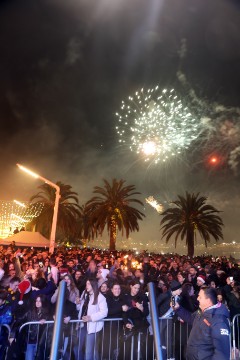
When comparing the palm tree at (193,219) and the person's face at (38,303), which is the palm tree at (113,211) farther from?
the person's face at (38,303)

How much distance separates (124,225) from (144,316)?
93.5 feet

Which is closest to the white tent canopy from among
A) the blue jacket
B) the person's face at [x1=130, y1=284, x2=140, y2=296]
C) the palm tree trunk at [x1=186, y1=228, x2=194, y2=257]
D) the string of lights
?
the string of lights

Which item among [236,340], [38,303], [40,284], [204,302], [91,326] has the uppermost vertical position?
[40,284]

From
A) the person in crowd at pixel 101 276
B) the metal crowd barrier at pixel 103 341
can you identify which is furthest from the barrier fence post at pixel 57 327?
the person in crowd at pixel 101 276

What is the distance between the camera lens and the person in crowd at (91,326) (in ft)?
21.4

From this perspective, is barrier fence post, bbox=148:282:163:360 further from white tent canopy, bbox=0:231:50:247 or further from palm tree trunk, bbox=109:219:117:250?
palm tree trunk, bbox=109:219:117:250

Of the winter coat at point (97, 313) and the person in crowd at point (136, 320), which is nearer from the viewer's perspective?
the winter coat at point (97, 313)

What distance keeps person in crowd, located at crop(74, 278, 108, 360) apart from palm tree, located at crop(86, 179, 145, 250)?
27.5 meters

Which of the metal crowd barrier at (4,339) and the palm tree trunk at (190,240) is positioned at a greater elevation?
the palm tree trunk at (190,240)

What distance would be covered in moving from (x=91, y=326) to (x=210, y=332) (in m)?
3.19

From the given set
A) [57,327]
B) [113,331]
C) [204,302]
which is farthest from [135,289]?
[57,327]

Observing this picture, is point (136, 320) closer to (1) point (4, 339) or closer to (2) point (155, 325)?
(1) point (4, 339)

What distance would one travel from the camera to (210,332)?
4.08 meters

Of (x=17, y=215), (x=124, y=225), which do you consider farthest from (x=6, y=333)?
(x=17, y=215)
